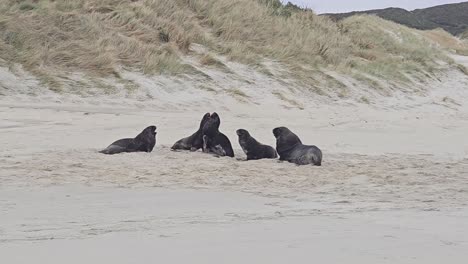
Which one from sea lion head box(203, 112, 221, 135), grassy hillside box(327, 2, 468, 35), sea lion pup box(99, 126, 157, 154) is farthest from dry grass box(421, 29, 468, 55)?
sea lion pup box(99, 126, 157, 154)

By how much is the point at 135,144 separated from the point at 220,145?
3.56 ft

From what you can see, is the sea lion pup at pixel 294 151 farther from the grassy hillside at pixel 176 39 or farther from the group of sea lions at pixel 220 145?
the grassy hillside at pixel 176 39

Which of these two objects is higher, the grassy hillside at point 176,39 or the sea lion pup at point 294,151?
the grassy hillside at point 176,39

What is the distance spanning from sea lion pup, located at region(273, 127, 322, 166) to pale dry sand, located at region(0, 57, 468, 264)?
0.17 metres

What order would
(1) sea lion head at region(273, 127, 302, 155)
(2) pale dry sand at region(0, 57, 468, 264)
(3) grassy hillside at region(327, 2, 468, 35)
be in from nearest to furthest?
(2) pale dry sand at region(0, 57, 468, 264), (1) sea lion head at region(273, 127, 302, 155), (3) grassy hillside at region(327, 2, 468, 35)

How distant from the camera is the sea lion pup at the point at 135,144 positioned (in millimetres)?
9055

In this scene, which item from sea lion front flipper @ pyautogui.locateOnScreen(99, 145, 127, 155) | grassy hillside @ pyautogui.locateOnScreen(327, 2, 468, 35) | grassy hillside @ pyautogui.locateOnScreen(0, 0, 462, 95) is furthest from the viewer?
grassy hillside @ pyautogui.locateOnScreen(327, 2, 468, 35)

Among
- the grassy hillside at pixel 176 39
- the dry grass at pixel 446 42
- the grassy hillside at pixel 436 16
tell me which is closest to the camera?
the grassy hillside at pixel 176 39

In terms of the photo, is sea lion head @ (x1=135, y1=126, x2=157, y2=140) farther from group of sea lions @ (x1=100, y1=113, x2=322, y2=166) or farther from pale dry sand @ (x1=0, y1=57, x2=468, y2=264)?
pale dry sand @ (x1=0, y1=57, x2=468, y2=264)

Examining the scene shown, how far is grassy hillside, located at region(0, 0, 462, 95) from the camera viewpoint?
1541 centimetres

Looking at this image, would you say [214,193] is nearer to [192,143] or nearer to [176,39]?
[192,143]

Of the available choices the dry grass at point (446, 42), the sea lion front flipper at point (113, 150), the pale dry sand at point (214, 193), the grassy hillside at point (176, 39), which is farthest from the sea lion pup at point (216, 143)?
the dry grass at point (446, 42)

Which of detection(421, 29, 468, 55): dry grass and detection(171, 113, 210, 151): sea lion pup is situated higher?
detection(421, 29, 468, 55): dry grass

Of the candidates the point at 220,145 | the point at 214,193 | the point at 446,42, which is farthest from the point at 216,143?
the point at 446,42
